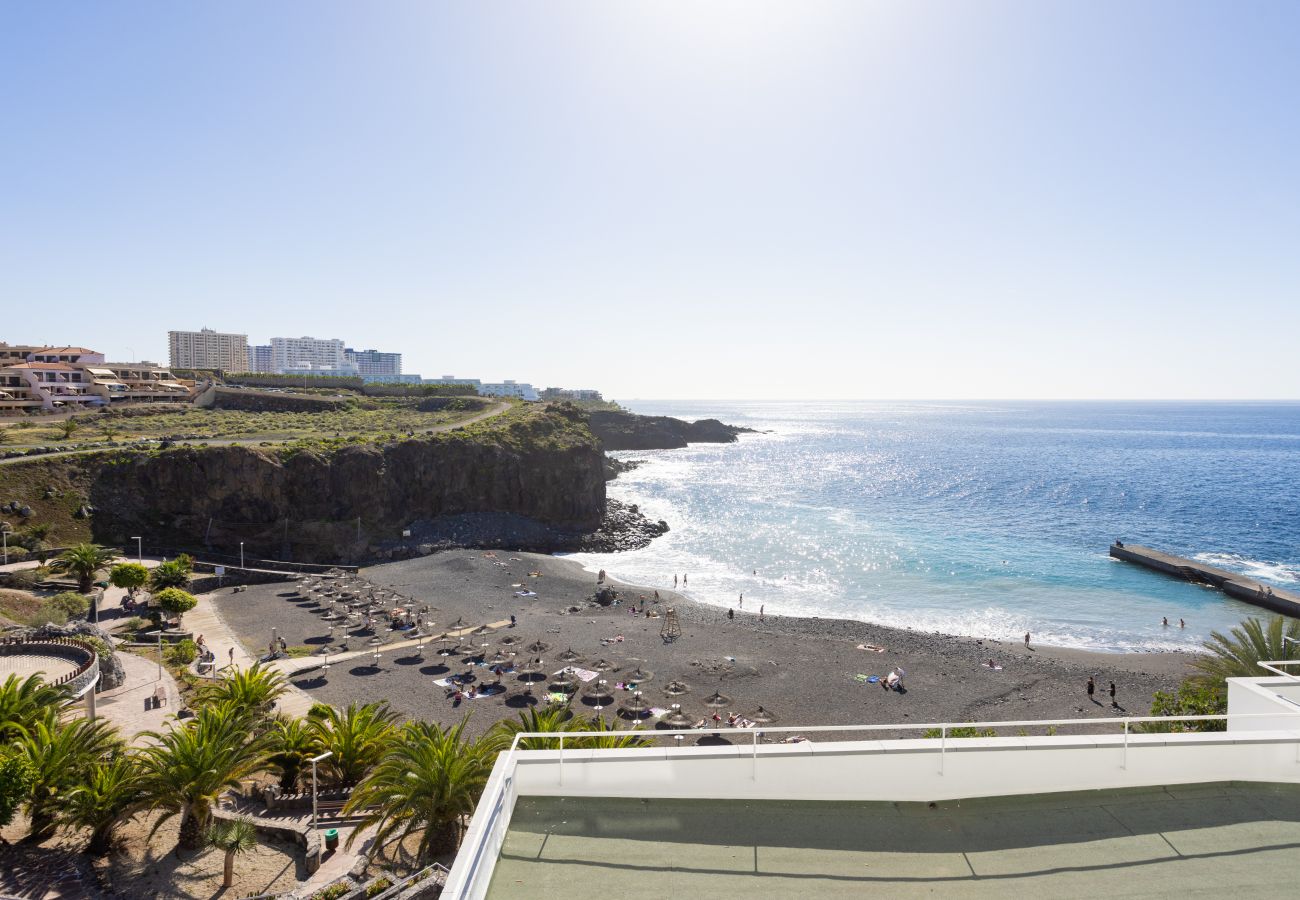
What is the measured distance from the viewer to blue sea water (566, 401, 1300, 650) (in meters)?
43.7

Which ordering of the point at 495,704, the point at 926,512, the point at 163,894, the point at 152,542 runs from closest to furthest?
the point at 163,894
the point at 495,704
the point at 152,542
the point at 926,512

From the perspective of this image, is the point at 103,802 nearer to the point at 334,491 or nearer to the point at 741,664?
the point at 741,664

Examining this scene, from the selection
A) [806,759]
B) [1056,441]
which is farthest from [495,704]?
[1056,441]

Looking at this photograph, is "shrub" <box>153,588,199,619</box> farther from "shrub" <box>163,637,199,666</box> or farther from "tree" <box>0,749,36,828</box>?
"tree" <box>0,749,36,828</box>

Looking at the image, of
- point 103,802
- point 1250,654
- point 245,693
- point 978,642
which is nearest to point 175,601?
point 245,693

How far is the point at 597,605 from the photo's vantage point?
1704 inches

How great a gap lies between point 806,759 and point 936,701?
2613cm

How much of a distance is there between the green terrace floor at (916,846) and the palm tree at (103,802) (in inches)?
496

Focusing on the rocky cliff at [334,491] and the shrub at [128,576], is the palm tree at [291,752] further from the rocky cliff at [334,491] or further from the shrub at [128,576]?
the rocky cliff at [334,491]

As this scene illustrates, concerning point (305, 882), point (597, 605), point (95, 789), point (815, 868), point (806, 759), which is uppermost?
point (806, 759)

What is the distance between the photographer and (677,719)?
26.0 m

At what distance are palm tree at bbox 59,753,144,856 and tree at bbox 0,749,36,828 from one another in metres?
0.77

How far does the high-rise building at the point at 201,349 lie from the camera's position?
188375 mm

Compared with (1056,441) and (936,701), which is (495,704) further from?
(1056,441)
